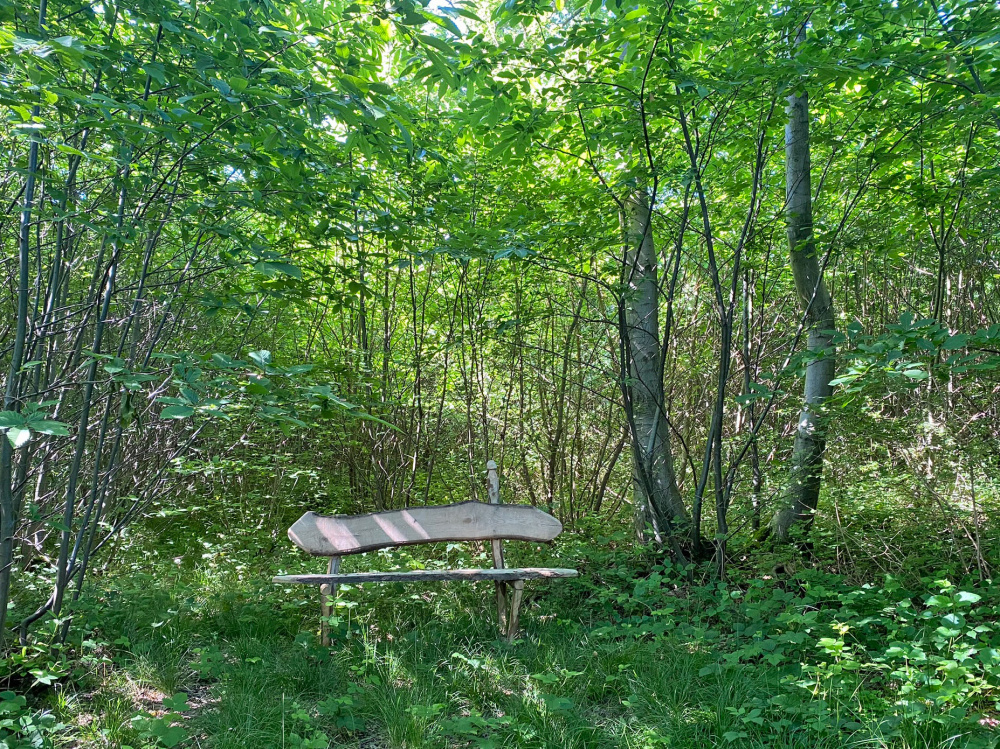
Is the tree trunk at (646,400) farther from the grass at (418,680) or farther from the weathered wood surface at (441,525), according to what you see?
the weathered wood surface at (441,525)

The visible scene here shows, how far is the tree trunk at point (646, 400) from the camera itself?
4.30 metres

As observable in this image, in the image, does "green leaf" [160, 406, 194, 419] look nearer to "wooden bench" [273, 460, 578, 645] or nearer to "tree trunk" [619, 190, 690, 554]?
"wooden bench" [273, 460, 578, 645]

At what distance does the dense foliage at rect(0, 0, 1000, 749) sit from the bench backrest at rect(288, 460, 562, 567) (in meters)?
0.38

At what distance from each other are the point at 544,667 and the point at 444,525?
117 centimetres

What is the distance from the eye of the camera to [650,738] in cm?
239

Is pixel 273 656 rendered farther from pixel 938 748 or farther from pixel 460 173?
pixel 460 173

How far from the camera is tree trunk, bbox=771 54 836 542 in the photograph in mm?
4141

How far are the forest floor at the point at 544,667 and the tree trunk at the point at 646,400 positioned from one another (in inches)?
12.1

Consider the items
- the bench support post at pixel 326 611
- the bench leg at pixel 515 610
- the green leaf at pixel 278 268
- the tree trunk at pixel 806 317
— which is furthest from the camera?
the tree trunk at pixel 806 317

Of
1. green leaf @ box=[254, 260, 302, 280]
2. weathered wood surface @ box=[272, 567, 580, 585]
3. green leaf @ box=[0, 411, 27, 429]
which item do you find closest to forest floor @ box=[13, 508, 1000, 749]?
weathered wood surface @ box=[272, 567, 580, 585]

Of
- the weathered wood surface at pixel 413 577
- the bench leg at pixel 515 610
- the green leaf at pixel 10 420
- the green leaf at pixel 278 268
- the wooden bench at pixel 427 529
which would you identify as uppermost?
the green leaf at pixel 278 268

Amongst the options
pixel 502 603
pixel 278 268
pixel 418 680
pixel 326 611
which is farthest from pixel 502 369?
pixel 278 268

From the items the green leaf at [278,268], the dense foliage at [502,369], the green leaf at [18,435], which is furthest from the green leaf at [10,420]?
the green leaf at [278,268]

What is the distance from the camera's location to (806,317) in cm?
423
